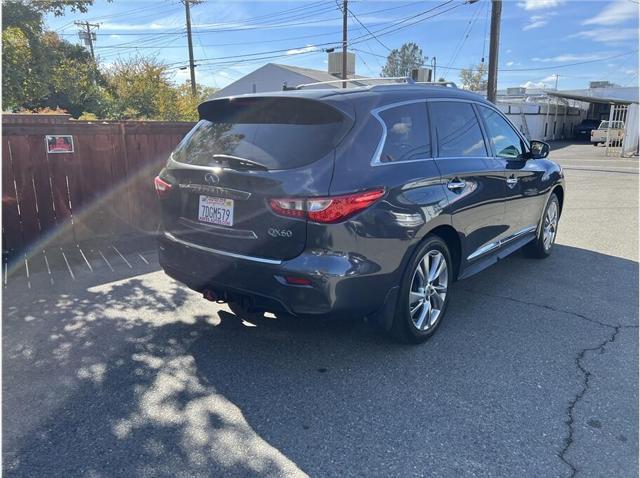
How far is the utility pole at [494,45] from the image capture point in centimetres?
1343

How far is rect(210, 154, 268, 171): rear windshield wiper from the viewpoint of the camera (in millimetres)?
3037

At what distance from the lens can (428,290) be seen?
143 inches

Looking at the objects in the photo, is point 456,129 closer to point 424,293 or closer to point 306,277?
point 424,293

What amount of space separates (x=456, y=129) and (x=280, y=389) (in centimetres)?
254

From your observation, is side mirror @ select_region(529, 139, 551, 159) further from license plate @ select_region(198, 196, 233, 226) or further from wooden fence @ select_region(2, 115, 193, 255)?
wooden fence @ select_region(2, 115, 193, 255)

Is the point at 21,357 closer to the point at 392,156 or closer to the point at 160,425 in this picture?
the point at 160,425

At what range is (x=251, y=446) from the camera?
2.55 metres

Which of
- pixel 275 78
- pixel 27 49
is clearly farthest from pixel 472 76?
pixel 27 49

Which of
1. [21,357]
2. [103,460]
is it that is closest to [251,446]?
[103,460]

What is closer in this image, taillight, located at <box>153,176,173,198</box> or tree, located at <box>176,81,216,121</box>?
taillight, located at <box>153,176,173,198</box>

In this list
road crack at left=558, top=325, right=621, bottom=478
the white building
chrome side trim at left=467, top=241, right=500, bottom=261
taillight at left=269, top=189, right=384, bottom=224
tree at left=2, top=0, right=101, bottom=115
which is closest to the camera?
road crack at left=558, top=325, right=621, bottom=478

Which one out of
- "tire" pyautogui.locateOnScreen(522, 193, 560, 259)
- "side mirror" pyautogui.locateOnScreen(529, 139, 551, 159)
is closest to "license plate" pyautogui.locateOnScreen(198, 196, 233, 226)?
"side mirror" pyautogui.locateOnScreen(529, 139, 551, 159)

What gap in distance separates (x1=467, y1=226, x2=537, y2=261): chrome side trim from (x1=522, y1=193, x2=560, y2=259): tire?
268 mm

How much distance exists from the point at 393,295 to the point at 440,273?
70 cm
